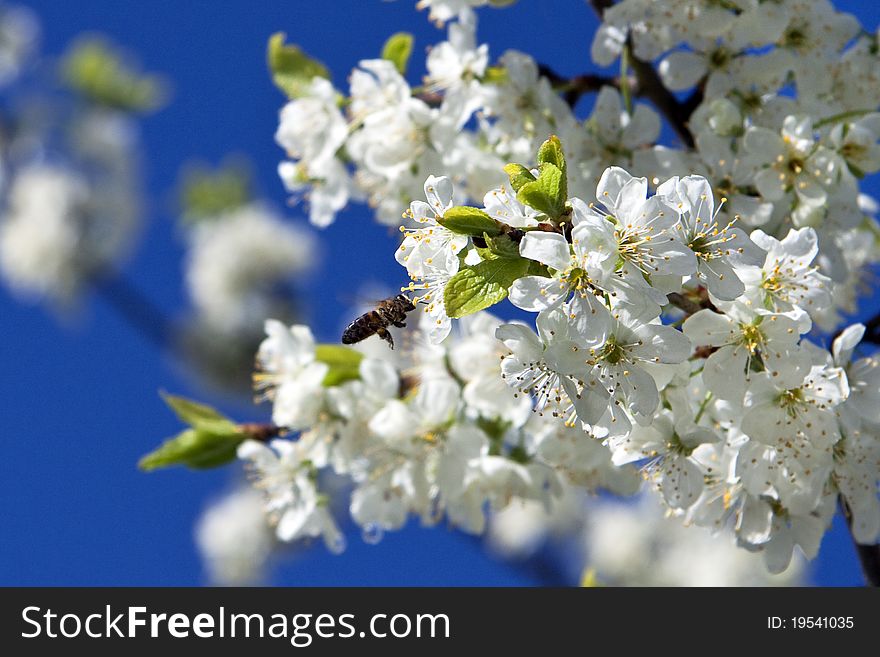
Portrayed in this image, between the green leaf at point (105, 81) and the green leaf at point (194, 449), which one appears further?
the green leaf at point (105, 81)

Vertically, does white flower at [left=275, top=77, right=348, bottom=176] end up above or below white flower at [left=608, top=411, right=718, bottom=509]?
above

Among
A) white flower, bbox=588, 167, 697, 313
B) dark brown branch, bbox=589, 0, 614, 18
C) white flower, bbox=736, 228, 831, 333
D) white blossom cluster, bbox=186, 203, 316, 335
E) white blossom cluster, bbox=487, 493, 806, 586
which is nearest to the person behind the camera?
white flower, bbox=588, 167, 697, 313

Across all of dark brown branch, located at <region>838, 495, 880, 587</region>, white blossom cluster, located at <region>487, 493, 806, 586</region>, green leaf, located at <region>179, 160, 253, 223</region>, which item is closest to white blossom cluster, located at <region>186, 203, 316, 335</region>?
green leaf, located at <region>179, 160, 253, 223</region>

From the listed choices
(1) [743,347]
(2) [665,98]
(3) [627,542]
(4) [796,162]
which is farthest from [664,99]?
(3) [627,542]

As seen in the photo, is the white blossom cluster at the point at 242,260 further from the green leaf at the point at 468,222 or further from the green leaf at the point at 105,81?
the green leaf at the point at 468,222

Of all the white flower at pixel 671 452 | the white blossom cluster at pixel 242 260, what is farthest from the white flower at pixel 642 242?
the white blossom cluster at pixel 242 260

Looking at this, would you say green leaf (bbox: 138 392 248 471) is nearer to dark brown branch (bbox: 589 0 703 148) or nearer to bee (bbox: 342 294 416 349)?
bee (bbox: 342 294 416 349)
